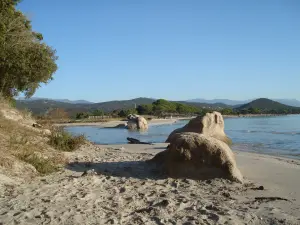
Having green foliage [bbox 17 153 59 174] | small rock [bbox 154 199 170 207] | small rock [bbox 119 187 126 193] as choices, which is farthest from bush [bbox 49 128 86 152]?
small rock [bbox 154 199 170 207]

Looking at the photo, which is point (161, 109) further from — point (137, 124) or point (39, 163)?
point (39, 163)

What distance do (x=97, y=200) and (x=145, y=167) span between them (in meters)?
3.74

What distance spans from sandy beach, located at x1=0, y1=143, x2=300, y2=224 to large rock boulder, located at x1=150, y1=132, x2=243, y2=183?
303 mm

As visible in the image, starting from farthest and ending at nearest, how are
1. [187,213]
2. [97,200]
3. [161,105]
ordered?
[161,105] < [97,200] < [187,213]

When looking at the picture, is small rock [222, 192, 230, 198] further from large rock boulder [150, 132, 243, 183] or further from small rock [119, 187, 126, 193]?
small rock [119, 187, 126, 193]

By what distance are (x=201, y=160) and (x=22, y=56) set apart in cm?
1190

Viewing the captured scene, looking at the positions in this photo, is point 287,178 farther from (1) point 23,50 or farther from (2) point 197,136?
(1) point 23,50

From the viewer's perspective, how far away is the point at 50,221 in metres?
4.55

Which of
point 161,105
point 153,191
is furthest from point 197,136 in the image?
point 161,105

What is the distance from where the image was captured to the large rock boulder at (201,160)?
7848mm

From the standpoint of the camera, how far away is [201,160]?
8.04 metres

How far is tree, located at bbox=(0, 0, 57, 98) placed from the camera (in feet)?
50.0

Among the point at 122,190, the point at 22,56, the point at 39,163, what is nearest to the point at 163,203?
the point at 122,190

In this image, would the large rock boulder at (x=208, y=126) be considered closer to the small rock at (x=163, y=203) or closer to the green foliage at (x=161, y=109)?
the small rock at (x=163, y=203)
